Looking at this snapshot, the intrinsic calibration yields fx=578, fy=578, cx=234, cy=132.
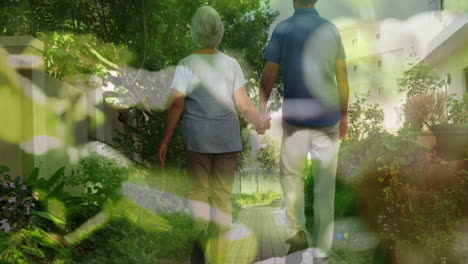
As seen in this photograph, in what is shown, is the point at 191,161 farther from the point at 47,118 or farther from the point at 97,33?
the point at 97,33

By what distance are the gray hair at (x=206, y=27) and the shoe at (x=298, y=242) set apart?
1.36 meters

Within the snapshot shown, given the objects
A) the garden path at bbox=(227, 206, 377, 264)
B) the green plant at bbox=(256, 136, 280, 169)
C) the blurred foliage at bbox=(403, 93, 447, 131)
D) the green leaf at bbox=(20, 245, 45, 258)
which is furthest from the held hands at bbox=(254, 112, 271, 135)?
the blurred foliage at bbox=(403, 93, 447, 131)

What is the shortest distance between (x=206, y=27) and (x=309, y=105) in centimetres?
83

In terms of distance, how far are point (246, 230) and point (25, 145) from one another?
2804mm

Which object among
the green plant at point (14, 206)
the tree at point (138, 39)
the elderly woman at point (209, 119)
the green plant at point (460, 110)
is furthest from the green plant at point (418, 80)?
the green plant at point (14, 206)

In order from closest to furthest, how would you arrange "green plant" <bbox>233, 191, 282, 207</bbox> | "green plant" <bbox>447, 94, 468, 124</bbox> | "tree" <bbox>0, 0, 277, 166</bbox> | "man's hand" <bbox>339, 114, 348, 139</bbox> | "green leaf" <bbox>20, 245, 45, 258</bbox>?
"man's hand" <bbox>339, 114, 348, 139</bbox> < "green leaf" <bbox>20, 245, 45, 258</bbox> < "green plant" <bbox>447, 94, 468, 124</bbox> < "tree" <bbox>0, 0, 277, 166</bbox> < "green plant" <bbox>233, 191, 282, 207</bbox>

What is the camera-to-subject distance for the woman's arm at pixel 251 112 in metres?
3.70

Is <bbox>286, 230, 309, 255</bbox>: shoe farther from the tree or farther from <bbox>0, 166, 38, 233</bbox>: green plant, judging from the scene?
the tree

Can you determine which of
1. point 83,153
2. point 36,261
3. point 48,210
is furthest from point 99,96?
point 36,261

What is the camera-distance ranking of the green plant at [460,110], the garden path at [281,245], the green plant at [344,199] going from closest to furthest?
the garden path at [281,245]
the green plant at [460,110]
the green plant at [344,199]

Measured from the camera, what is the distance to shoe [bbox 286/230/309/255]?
3.77 metres

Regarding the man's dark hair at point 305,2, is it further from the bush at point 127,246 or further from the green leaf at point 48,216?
the green leaf at point 48,216

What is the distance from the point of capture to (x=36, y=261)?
154 inches

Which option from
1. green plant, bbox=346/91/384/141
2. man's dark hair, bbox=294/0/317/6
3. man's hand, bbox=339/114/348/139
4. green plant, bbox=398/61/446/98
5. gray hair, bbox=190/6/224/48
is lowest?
green plant, bbox=346/91/384/141
